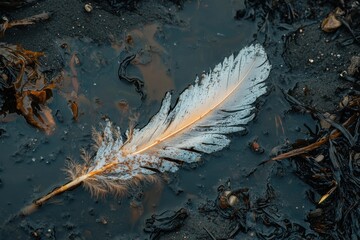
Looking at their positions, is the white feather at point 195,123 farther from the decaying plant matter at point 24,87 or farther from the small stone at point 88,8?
the small stone at point 88,8

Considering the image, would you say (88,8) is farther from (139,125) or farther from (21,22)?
Answer: (139,125)

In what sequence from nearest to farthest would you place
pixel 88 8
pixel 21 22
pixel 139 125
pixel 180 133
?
pixel 180 133, pixel 139 125, pixel 21 22, pixel 88 8

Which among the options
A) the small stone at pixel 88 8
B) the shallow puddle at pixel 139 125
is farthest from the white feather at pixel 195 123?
the small stone at pixel 88 8

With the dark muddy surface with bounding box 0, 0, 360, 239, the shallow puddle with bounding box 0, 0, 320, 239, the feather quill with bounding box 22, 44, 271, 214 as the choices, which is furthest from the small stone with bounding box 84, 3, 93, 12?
the feather quill with bounding box 22, 44, 271, 214

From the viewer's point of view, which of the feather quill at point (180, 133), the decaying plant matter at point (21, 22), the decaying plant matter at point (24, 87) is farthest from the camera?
the decaying plant matter at point (21, 22)

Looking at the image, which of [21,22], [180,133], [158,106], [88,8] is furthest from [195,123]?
[21,22]

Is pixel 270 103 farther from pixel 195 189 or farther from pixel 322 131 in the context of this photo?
pixel 195 189

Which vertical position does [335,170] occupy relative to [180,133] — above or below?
below

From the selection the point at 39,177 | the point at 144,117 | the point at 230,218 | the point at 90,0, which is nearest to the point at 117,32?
the point at 90,0

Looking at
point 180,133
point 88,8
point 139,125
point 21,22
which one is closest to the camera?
point 180,133

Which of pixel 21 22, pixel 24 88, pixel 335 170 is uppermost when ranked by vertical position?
pixel 21 22
